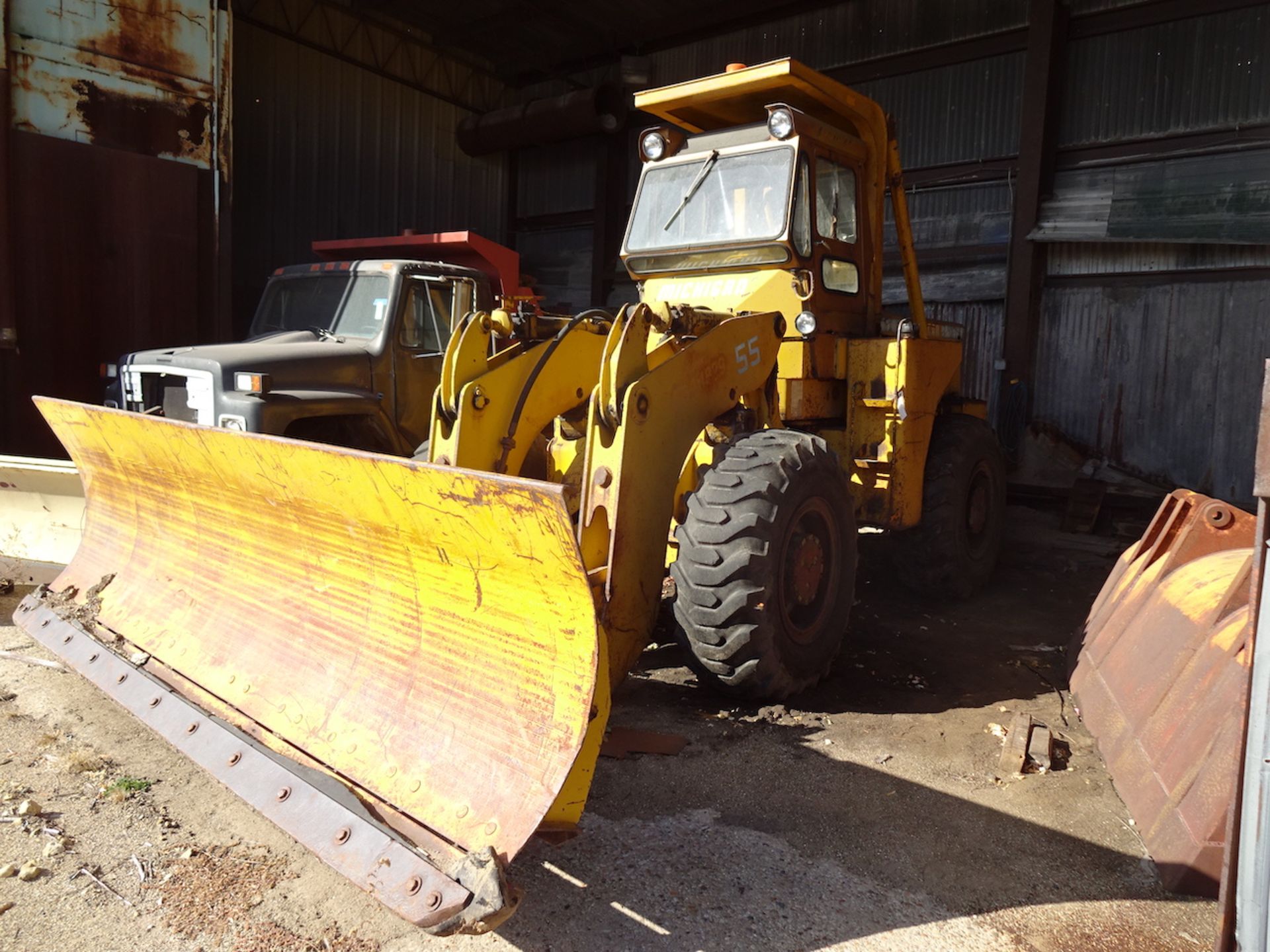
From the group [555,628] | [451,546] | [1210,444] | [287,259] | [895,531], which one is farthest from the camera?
[287,259]

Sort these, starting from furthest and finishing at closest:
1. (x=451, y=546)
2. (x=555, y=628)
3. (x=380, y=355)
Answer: (x=380, y=355) < (x=451, y=546) < (x=555, y=628)

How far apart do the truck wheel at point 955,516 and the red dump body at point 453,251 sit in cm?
542

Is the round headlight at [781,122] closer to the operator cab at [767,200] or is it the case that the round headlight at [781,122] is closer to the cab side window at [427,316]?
the operator cab at [767,200]

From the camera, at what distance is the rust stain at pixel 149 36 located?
31.7 ft

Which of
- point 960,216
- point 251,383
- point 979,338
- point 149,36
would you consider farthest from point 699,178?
point 149,36

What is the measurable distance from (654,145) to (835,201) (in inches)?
45.2

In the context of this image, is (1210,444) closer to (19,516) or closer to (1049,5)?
(1049,5)

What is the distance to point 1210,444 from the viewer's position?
10.1 meters

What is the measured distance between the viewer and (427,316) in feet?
24.6

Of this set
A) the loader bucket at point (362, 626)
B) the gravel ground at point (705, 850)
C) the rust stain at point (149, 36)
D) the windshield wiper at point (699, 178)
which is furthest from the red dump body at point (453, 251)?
the gravel ground at point (705, 850)

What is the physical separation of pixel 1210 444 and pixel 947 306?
134 inches

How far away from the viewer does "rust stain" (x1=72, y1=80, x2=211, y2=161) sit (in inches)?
382

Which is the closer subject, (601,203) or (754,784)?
(754,784)

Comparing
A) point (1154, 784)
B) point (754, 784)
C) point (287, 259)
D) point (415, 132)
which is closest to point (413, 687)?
point (754, 784)
